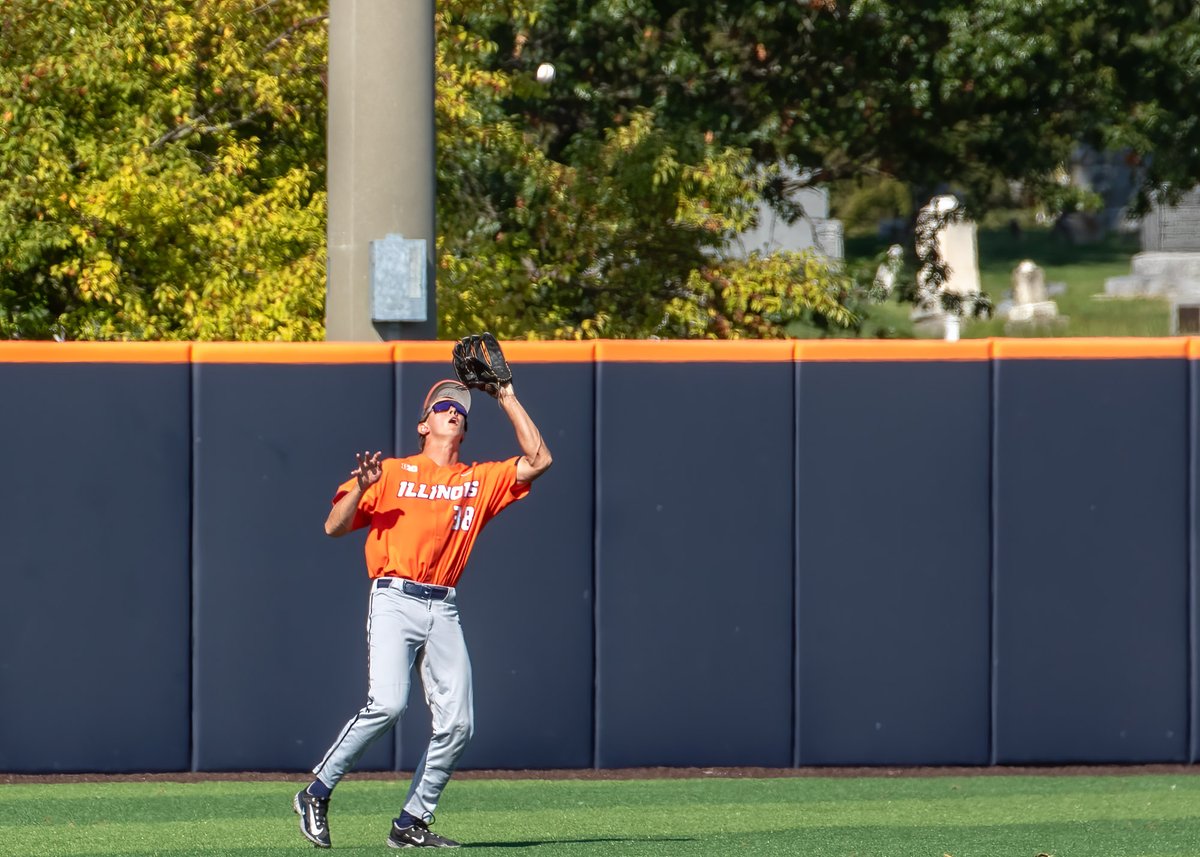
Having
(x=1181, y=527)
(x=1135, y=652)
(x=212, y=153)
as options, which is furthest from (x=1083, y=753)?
(x=212, y=153)

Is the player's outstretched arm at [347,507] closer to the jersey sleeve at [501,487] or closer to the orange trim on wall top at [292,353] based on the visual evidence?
the jersey sleeve at [501,487]

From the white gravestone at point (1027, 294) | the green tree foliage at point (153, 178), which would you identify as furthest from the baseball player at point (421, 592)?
the white gravestone at point (1027, 294)

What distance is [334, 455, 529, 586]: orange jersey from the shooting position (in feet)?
19.8

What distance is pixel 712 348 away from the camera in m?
8.22

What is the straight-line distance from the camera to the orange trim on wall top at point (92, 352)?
7.98 meters

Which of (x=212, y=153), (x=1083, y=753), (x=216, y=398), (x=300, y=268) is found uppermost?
(x=212, y=153)

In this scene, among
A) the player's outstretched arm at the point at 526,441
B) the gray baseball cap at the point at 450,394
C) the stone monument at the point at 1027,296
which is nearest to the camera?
the player's outstretched arm at the point at 526,441

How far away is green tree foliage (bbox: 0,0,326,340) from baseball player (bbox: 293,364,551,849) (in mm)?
3654

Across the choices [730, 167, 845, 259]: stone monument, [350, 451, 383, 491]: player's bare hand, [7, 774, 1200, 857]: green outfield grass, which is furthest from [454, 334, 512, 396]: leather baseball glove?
[730, 167, 845, 259]: stone monument

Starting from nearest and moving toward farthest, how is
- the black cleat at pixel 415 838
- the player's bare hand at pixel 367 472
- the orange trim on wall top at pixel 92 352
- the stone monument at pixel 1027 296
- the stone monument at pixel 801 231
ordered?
the player's bare hand at pixel 367 472, the black cleat at pixel 415 838, the orange trim on wall top at pixel 92 352, the stone monument at pixel 801 231, the stone monument at pixel 1027 296

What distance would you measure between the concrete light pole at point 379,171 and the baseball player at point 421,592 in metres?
2.61

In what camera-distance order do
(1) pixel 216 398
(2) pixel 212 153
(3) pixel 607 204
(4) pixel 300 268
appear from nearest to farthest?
(1) pixel 216 398 → (4) pixel 300 268 → (2) pixel 212 153 → (3) pixel 607 204

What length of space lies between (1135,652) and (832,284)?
184 inches

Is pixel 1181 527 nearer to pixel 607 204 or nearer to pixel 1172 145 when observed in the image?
pixel 607 204
